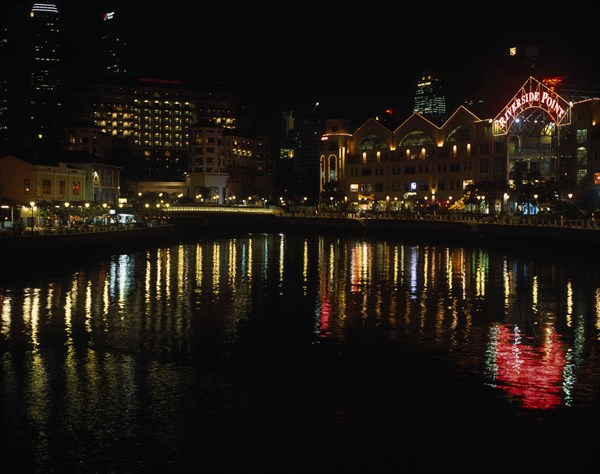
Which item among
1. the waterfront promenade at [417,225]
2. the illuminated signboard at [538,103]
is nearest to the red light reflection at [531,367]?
the waterfront promenade at [417,225]

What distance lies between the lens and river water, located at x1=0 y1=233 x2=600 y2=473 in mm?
15891

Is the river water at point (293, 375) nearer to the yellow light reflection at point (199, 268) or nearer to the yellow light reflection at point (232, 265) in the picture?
the yellow light reflection at point (199, 268)

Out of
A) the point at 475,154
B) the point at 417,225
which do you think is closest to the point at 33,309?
the point at 417,225

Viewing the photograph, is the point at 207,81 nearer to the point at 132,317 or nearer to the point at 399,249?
the point at 399,249

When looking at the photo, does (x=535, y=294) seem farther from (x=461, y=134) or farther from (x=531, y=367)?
(x=461, y=134)

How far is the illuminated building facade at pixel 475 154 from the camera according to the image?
85.2 metres

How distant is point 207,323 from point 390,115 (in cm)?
13754

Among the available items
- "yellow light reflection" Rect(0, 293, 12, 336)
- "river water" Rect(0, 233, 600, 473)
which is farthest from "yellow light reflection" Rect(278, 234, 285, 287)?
"yellow light reflection" Rect(0, 293, 12, 336)

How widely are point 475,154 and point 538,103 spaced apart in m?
22.0

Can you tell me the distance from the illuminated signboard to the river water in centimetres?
4653

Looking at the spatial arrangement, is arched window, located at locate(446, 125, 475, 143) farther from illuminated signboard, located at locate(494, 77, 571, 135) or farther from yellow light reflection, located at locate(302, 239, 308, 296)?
yellow light reflection, located at locate(302, 239, 308, 296)

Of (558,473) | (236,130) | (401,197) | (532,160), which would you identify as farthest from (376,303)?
(236,130)

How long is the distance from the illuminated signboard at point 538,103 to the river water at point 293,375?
46.5m

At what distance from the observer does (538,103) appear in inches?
3430
